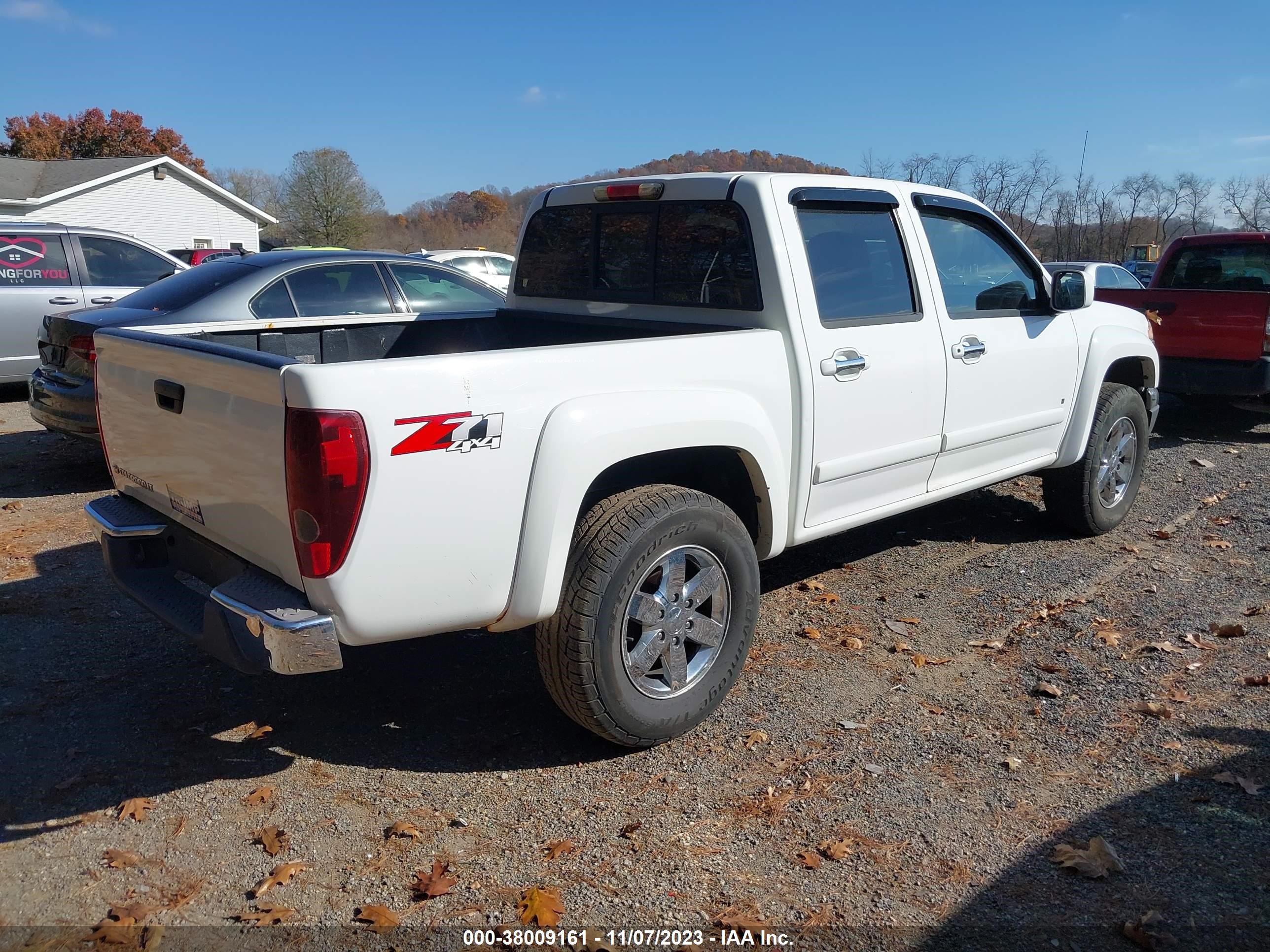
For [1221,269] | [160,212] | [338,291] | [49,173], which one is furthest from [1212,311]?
[49,173]

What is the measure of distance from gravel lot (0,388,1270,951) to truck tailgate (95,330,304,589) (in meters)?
0.87

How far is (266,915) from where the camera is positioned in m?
2.75

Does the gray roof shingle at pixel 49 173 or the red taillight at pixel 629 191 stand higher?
the gray roof shingle at pixel 49 173

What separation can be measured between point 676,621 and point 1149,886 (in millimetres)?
1642

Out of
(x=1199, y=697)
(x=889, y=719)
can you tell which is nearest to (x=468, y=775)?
(x=889, y=719)

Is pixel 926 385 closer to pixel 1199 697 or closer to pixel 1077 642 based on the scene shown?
pixel 1077 642

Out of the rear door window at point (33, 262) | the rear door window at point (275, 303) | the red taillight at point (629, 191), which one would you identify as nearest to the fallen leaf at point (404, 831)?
the red taillight at point (629, 191)

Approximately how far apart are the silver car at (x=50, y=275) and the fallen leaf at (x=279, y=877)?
8264 millimetres

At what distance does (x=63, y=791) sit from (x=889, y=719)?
9.71 feet

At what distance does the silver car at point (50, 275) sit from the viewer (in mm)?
9758

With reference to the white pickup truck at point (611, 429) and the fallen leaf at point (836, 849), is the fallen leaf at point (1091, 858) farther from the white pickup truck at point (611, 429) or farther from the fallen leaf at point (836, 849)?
the white pickup truck at point (611, 429)

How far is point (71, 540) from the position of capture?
595cm

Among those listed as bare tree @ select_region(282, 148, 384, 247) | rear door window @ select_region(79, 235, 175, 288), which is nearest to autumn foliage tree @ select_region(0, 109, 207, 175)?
bare tree @ select_region(282, 148, 384, 247)

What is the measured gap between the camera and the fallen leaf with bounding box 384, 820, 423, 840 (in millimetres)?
3115
